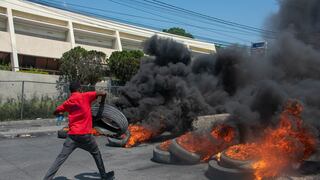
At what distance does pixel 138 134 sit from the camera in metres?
12.2

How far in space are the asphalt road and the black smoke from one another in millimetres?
1533

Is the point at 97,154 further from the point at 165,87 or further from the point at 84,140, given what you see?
the point at 165,87

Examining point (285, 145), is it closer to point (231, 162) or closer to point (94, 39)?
point (231, 162)

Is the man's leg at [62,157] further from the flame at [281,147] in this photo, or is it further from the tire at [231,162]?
the flame at [281,147]

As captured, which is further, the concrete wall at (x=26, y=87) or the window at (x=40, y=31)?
the window at (x=40, y=31)

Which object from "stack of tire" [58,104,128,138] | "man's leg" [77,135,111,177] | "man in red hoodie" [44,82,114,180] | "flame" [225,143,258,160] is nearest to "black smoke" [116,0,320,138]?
"flame" [225,143,258,160]

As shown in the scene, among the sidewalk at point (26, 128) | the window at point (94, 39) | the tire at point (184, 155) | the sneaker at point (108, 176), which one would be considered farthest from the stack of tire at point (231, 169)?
the window at point (94, 39)

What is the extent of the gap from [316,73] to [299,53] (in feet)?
2.04

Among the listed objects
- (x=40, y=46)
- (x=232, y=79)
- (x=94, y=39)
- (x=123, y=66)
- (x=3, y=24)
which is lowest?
(x=232, y=79)

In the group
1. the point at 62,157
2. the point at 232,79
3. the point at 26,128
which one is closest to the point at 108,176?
the point at 62,157

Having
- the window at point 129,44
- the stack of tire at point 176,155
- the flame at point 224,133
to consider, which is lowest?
the stack of tire at point 176,155

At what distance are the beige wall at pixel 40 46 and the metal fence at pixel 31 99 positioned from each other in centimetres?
1436

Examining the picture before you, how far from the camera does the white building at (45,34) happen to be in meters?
37.2

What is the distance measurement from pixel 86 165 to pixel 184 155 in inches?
82.7
